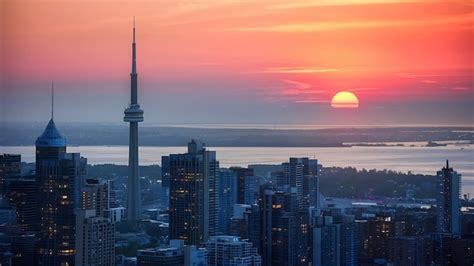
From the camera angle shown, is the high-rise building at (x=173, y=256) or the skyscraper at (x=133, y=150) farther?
the skyscraper at (x=133, y=150)

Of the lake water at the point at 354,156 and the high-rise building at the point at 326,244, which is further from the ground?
the lake water at the point at 354,156

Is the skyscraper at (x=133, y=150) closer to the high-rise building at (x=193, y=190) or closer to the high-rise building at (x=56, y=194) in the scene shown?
the high-rise building at (x=193, y=190)

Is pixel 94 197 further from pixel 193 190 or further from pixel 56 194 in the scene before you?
pixel 193 190

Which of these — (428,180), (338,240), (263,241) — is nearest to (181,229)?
(263,241)

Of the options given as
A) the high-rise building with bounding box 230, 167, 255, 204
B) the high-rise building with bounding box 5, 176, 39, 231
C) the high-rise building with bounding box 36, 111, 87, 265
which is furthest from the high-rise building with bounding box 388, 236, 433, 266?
the high-rise building with bounding box 5, 176, 39, 231

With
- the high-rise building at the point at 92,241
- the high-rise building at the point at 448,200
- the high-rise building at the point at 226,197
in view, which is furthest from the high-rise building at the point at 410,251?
the high-rise building at the point at 92,241

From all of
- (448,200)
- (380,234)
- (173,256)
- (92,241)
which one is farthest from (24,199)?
(448,200)
